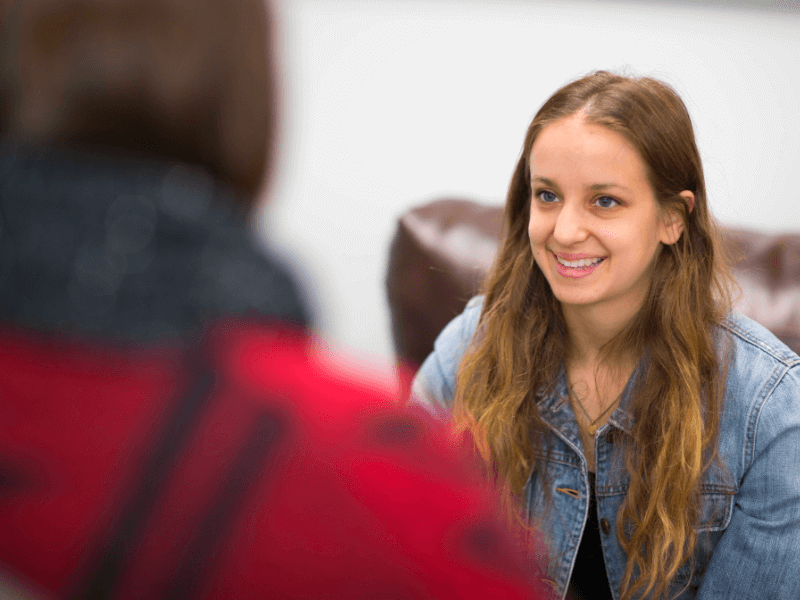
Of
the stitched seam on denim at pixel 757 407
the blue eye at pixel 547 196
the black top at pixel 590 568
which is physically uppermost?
the blue eye at pixel 547 196

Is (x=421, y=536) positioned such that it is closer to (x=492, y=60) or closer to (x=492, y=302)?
(x=492, y=302)

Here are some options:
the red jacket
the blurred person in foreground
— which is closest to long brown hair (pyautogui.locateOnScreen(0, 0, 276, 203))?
the blurred person in foreground

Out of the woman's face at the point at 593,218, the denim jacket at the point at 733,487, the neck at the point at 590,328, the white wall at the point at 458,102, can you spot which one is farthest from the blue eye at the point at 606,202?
the white wall at the point at 458,102

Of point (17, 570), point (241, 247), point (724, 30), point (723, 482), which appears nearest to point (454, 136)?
point (724, 30)

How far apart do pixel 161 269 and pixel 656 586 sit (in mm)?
930

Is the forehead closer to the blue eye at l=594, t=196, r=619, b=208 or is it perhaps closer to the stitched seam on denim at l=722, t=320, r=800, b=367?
the blue eye at l=594, t=196, r=619, b=208

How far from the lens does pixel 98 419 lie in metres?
0.31

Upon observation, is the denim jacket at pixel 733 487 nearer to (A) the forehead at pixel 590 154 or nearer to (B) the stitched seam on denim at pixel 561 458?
(B) the stitched seam on denim at pixel 561 458

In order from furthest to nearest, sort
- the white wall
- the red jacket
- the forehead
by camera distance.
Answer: the white wall, the forehead, the red jacket

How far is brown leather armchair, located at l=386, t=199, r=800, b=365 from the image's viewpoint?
1.13 m

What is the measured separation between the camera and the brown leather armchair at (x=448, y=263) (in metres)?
1.13

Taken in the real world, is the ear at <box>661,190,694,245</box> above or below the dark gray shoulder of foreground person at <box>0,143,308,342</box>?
above

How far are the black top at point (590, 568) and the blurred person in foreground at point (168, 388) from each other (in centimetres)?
79

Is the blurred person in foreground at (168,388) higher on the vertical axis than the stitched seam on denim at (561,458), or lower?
higher
